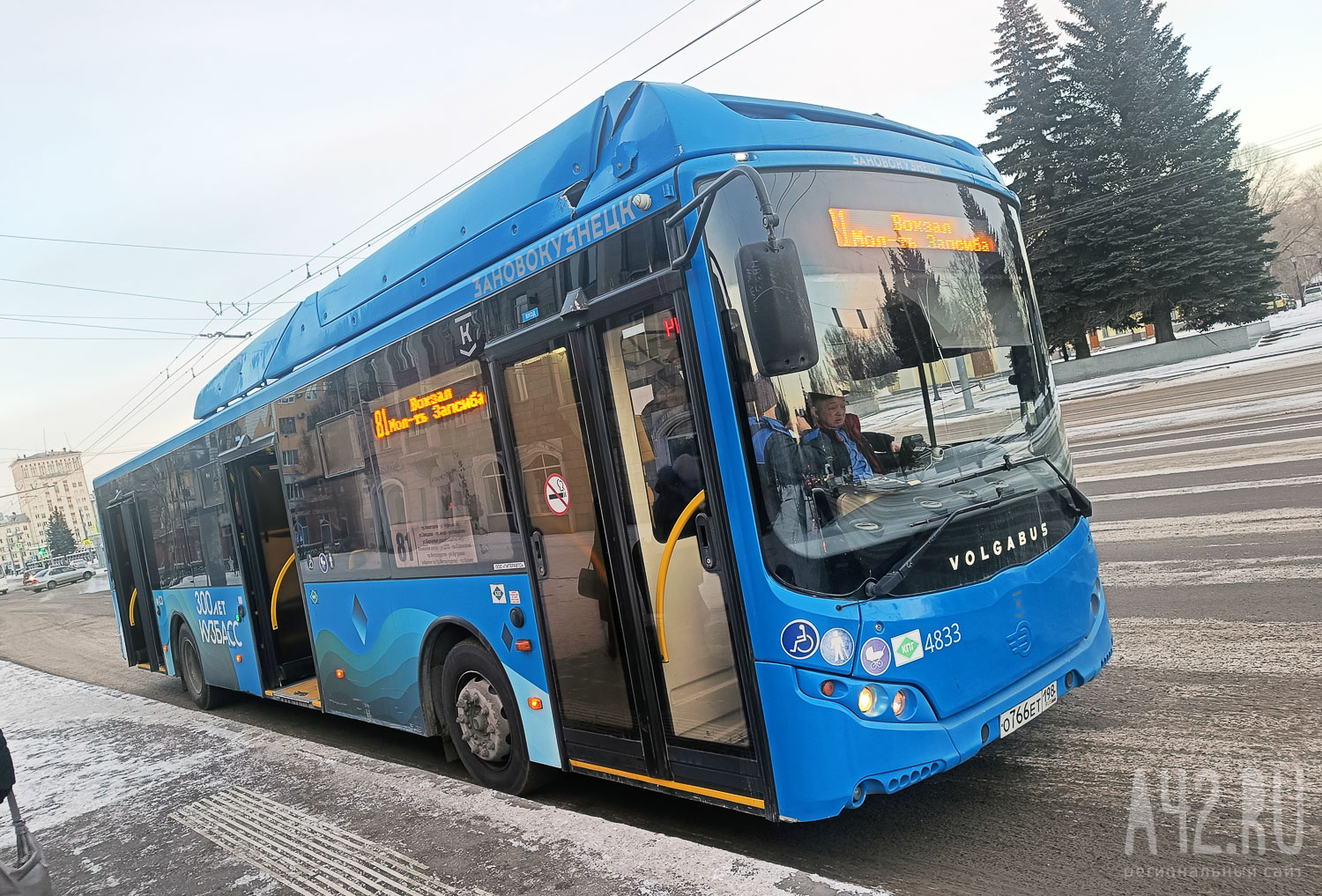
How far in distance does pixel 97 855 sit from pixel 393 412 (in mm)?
3257

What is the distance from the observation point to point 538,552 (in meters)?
5.11

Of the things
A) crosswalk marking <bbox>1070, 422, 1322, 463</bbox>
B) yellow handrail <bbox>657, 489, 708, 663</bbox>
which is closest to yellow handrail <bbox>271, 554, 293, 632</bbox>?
yellow handrail <bbox>657, 489, 708, 663</bbox>

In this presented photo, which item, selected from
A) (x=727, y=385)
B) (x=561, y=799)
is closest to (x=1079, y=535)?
(x=727, y=385)

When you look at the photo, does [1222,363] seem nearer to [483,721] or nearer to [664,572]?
[483,721]

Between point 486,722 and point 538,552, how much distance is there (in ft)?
4.41

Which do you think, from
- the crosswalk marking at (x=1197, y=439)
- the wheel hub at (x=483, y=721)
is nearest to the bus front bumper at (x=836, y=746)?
the wheel hub at (x=483, y=721)

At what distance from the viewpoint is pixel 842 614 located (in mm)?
3750

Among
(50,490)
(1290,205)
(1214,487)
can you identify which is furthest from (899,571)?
(50,490)

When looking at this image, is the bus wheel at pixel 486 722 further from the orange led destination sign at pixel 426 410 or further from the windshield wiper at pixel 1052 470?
the windshield wiper at pixel 1052 470

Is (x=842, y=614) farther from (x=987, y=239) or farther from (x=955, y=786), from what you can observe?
(x=987, y=239)

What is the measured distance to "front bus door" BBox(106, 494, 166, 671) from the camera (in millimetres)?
12166

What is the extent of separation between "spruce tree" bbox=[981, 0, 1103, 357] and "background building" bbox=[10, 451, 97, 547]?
15433 centimetres

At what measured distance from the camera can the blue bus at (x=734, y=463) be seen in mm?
3799

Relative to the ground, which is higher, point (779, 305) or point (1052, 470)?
point (779, 305)
